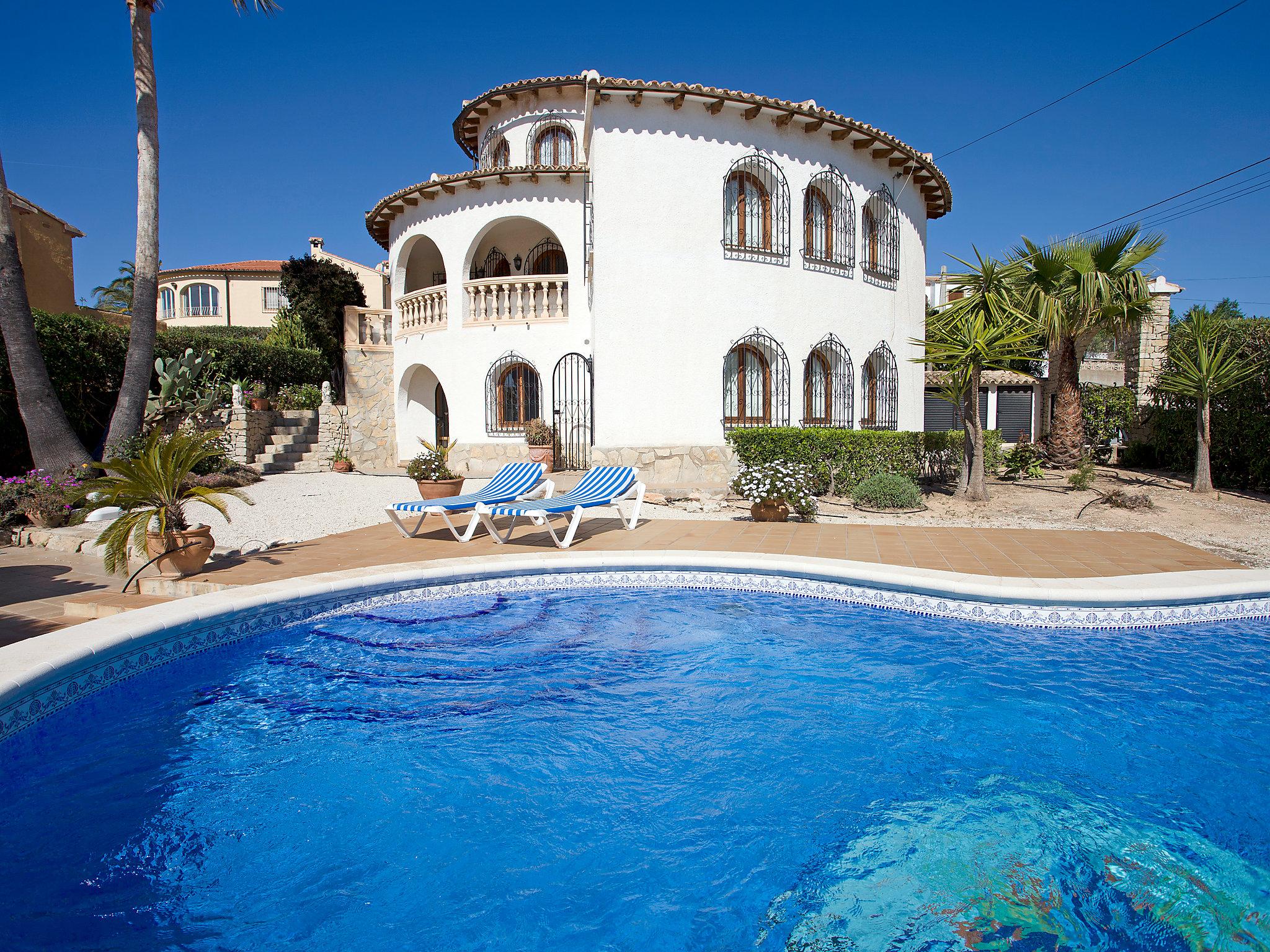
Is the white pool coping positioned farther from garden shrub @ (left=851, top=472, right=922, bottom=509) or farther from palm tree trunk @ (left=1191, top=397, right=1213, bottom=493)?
palm tree trunk @ (left=1191, top=397, right=1213, bottom=493)

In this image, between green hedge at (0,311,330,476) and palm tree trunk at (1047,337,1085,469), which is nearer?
green hedge at (0,311,330,476)

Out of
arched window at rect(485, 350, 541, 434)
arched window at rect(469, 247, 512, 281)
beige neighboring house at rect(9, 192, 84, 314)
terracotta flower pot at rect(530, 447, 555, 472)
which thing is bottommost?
terracotta flower pot at rect(530, 447, 555, 472)

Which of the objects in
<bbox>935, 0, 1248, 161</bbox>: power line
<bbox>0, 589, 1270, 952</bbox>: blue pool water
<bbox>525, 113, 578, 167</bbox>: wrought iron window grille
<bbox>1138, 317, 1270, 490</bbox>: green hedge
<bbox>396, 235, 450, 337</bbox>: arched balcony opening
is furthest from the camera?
<bbox>525, 113, 578, 167</bbox>: wrought iron window grille

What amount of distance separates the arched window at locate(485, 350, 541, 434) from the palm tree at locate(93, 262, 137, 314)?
120ft

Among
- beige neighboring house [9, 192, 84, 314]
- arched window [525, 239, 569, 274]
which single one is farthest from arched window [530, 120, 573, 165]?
beige neighboring house [9, 192, 84, 314]

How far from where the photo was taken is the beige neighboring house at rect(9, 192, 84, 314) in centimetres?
1959

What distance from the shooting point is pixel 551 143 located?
17.1 metres

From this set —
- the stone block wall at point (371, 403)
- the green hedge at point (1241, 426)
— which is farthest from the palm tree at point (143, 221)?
the green hedge at point (1241, 426)

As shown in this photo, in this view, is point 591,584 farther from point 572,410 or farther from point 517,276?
point 517,276

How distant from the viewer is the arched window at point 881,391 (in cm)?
1645

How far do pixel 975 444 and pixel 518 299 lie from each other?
10054mm

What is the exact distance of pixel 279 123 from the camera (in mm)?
16797

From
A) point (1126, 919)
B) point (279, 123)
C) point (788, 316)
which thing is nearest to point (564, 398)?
point (788, 316)

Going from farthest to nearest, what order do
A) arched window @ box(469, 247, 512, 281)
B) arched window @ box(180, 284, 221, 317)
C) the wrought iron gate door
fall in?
arched window @ box(180, 284, 221, 317)
arched window @ box(469, 247, 512, 281)
the wrought iron gate door
